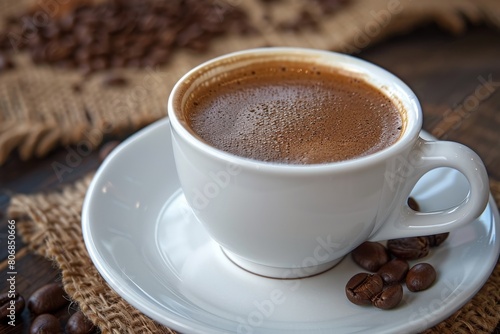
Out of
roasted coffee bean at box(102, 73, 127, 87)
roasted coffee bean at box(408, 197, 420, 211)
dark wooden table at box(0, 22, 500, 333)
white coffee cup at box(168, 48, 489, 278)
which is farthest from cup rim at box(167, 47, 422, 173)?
roasted coffee bean at box(102, 73, 127, 87)

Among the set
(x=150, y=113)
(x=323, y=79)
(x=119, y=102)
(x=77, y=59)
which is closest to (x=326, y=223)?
(x=323, y=79)

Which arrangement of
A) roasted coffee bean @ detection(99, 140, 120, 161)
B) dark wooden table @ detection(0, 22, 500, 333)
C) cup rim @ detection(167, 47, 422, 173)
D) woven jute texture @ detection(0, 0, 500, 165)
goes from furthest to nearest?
1. woven jute texture @ detection(0, 0, 500, 165)
2. roasted coffee bean @ detection(99, 140, 120, 161)
3. dark wooden table @ detection(0, 22, 500, 333)
4. cup rim @ detection(167, 47, 422, 173)

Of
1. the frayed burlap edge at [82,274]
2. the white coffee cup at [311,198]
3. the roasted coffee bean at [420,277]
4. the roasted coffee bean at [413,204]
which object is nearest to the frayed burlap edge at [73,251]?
the frayed burlap edge at [82,274]

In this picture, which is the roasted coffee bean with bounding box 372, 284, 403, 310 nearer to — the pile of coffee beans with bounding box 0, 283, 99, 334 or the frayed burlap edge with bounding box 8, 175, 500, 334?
the frayed burlap edge with bounding box 8, 175, 500, 334

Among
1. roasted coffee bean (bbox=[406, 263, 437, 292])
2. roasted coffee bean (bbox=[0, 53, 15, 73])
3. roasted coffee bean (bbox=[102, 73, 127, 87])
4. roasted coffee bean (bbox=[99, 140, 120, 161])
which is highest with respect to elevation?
roasted coffee bean (bbox=[406, 263, 437, 292])

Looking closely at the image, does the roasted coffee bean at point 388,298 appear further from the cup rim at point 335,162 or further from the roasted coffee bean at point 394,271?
the cup rim at point 335,162

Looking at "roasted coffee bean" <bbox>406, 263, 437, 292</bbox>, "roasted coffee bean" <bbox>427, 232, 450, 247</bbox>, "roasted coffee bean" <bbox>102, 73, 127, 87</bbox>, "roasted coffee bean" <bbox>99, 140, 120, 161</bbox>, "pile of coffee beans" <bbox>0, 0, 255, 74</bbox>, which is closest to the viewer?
"roasted coffee bean" <bbox>406, 263, 437, 292</bbox>
